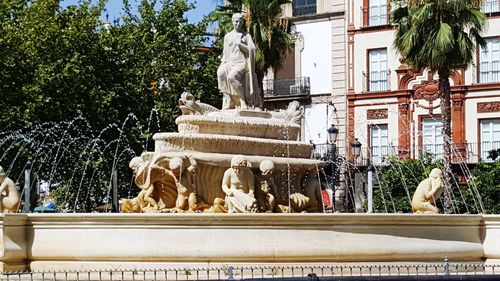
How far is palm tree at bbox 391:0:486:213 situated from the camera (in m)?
33.6

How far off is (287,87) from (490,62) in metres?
9.35

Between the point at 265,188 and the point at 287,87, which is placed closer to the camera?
the point at 265,188

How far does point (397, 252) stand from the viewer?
15367mm

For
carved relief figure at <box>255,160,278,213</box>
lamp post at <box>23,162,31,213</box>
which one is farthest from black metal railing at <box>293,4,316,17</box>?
carved relief figure at <box>255,160,278,213</box>

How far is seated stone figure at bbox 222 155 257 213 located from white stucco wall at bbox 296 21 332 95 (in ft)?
104

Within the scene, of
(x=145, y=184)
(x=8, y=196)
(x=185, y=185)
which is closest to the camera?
(x=8, y=196)

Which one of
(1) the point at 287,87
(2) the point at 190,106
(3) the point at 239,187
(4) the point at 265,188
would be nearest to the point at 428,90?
(1) the point at 287,87

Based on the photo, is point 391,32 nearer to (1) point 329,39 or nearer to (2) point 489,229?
(1) point 329,39

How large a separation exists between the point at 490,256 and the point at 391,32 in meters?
31.2

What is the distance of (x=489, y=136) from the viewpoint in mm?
44281

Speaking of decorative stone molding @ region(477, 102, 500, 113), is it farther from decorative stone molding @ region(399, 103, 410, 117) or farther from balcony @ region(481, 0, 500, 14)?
balcony @ region(481, 0, 500, 14)

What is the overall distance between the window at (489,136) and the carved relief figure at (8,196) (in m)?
29.3

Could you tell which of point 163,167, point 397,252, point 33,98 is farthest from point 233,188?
point 33,98

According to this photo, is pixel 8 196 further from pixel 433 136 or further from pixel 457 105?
pixel 457 105
